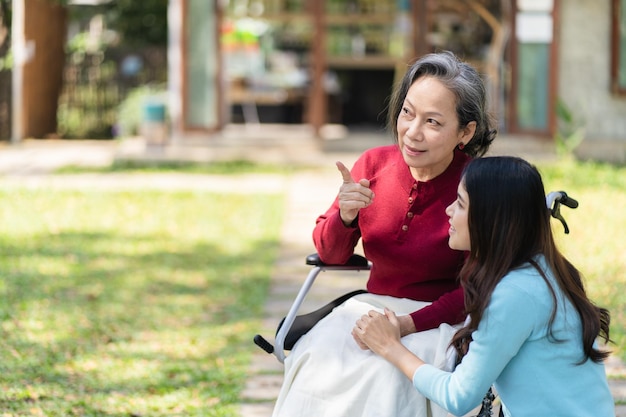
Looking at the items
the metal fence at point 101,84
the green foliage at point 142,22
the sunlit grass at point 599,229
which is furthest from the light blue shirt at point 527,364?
the green foliage at point 142,22

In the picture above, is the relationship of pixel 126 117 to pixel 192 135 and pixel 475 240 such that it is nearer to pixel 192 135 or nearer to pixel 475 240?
pixel 192 135

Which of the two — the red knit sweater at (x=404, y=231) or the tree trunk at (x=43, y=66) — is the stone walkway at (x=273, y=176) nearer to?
the tree trunk at (x=43, y=66)

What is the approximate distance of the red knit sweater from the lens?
3.02 metres

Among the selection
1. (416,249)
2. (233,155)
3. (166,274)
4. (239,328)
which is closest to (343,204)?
(416,249)

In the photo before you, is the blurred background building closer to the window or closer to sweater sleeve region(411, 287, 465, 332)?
the window

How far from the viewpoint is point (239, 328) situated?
215 inches

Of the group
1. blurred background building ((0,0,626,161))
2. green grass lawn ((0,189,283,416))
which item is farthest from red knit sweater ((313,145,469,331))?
blurred background building ((0,0,626,161))

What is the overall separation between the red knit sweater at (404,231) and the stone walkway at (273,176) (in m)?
2.20

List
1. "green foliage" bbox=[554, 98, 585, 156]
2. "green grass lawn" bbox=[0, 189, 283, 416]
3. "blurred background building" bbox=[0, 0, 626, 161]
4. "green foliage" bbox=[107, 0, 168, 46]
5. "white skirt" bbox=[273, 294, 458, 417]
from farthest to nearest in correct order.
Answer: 1. "green foliage" bbox=[107, 0, 168, 46]
2. "blurred background building" bbox=[0, 0, 626, 161]
3. "green foliage" bbox=[554, 98, 585, 156]
4. "green grass lawn" bbox=[0, 189, 283, 416]
5. "white skirt" bbox=[273, 294, 458, 417]

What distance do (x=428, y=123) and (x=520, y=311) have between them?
0.72 metres

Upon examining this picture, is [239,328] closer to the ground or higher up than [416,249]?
closer to the ground

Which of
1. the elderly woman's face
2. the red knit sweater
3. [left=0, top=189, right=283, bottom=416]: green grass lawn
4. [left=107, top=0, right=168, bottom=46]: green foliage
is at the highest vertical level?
[left=107, top=0, right=168, bottom=46]: green foliage

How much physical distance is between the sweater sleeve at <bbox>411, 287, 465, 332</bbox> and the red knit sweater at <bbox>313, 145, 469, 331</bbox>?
0.03 feet

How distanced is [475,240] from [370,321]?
410mm
